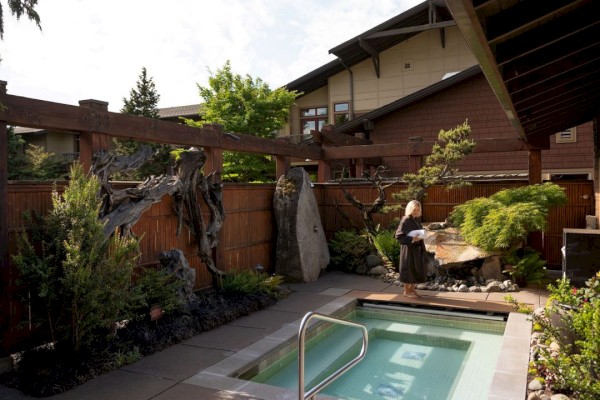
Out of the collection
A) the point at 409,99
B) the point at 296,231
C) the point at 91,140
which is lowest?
the point at 296,231

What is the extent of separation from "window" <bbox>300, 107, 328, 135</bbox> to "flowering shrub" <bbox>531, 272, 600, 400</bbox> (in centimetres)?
2022

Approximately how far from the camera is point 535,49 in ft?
14.9

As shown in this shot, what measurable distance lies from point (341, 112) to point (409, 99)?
684 cm

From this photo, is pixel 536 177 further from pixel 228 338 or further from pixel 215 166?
pixel 228 338

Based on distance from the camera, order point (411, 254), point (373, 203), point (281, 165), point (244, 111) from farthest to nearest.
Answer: point (244, 111)
point (373, 203)
point (281, 165)
point (411, 254)

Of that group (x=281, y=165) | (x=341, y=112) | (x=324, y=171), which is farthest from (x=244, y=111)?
(x=281, y=165)

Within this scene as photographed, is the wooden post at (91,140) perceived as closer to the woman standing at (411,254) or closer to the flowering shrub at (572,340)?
the woman standing at (411,254)

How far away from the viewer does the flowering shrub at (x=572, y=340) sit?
3.80 meters

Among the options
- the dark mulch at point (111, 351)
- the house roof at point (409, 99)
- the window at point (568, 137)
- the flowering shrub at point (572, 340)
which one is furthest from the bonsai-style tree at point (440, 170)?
the window at point (568, 137)

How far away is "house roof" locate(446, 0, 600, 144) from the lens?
3727 mm

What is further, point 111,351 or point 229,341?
point 229,341

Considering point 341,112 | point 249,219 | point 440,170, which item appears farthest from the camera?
point 341,112

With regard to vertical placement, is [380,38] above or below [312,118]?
above

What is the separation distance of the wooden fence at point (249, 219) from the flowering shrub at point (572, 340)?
4610 mm
